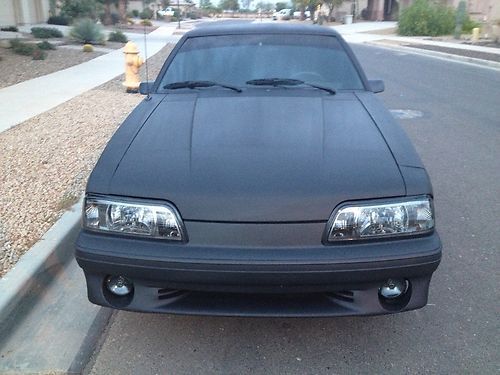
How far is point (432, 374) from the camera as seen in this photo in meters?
2.61

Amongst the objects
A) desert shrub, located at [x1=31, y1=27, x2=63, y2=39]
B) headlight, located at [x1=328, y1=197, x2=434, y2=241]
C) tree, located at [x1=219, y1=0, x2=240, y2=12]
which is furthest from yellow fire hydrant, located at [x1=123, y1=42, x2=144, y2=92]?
tree, located at [x1=219, y1=0, x2=240, y2=12]

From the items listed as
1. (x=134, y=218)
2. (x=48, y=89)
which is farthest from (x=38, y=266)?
(x=48, y=89)

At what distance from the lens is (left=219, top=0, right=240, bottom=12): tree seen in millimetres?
122062

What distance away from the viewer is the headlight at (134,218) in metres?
2.44

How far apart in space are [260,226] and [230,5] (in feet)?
422

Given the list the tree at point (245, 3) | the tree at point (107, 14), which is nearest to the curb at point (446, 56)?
the tree at point (107, 14)

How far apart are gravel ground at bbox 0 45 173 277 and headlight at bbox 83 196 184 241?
129cm

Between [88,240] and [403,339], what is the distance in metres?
1.84

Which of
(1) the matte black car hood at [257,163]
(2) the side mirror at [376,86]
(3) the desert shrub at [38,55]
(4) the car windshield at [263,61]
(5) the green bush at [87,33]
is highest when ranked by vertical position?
(4) the car windshield at [263,61]

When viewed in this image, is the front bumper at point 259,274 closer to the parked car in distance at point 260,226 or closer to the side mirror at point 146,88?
the parked car in distance at point 260,226

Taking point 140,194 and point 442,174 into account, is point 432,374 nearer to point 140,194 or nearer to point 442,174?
point 140,194

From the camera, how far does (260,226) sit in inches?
93.7

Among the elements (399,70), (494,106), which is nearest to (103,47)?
(399,70)

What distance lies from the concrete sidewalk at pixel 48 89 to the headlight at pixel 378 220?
617cm
